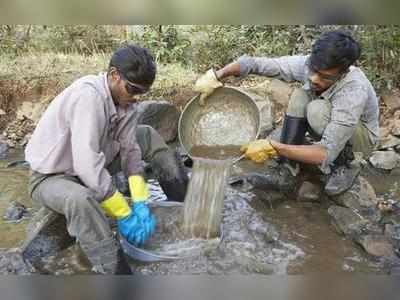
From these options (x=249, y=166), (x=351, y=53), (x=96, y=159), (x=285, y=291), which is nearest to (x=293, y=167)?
(x=249, y=166)

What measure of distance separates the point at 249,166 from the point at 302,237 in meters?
1.22

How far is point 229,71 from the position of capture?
3441mm

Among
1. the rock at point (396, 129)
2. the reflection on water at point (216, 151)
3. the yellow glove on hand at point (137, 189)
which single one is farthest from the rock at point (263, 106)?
the yellow glove on hand at point (137, 189)

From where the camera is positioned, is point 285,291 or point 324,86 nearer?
point 285,291

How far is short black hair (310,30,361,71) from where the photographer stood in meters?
2.90

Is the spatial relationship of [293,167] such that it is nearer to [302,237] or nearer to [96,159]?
[302,237]

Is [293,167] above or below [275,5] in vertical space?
below

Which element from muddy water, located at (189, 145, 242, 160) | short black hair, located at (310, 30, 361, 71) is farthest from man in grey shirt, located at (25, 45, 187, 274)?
short black hair, located at (310, 30, 361, 71)

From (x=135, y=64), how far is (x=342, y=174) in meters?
1.97

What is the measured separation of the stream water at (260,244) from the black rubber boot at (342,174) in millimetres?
166

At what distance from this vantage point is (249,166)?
436 centimetres

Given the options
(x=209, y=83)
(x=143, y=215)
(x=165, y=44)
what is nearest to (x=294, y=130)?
(x=209, y=83)

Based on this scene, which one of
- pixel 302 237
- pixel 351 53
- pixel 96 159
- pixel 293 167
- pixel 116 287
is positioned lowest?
pixel 302 237

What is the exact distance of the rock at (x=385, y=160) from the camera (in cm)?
436
